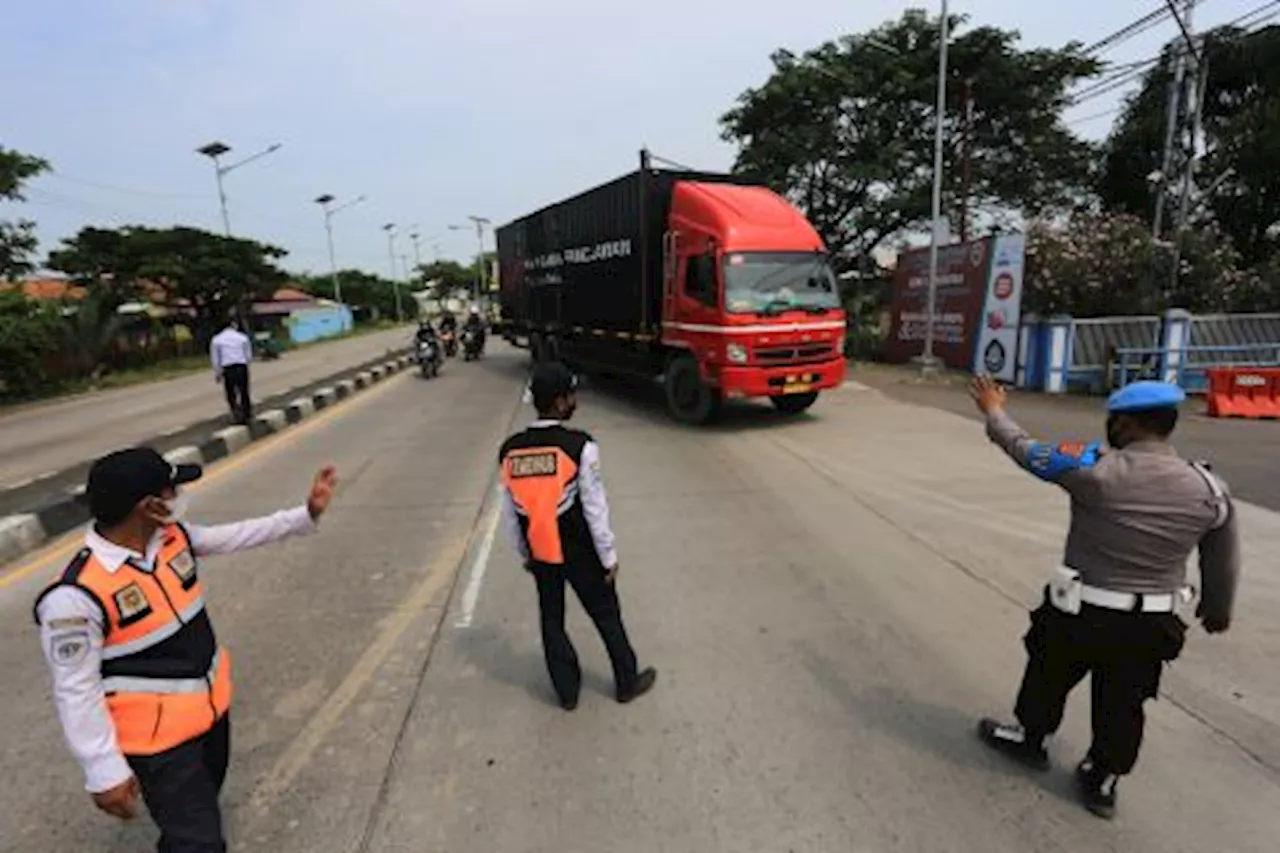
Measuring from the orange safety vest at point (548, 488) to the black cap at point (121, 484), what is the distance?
154cm

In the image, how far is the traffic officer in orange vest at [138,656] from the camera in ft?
6.97

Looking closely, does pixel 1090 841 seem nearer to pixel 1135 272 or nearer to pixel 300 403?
pixel 300 403

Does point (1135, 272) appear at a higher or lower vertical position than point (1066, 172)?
lower

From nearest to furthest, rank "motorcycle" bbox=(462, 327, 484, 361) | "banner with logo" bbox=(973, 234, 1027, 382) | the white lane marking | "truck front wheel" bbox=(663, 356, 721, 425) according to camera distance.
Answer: the white lane marking, "truck front wheel" bbox=(663, 356, 721, 425), "banner with logo" bbox=(973, 234, 1027, 382), "motorcycle" bbox=(462, 327, 484, 361)

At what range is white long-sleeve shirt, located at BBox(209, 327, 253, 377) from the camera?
12.0 meters

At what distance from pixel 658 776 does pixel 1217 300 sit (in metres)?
18.8

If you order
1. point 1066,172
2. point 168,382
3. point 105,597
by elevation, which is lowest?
point 168,382

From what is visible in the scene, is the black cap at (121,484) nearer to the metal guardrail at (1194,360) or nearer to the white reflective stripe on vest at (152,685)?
the white reflective stripe on vest at (152,685)

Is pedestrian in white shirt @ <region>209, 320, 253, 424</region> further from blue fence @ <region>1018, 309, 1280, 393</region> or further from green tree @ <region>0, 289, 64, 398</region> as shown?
blue fence @ <region>1018, 309, 1280, 393</region>

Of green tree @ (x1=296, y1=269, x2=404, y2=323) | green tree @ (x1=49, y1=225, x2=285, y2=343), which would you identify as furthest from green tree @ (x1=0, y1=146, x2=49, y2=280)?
green tree @ (x1=296, y1=269, x2=404, y2=323)

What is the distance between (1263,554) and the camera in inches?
237

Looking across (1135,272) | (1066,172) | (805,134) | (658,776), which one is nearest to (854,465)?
(658,776)

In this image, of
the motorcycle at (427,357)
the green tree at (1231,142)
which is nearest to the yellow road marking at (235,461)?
the motorcycle at (427,357)

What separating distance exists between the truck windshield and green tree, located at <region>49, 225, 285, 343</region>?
31.8 m
